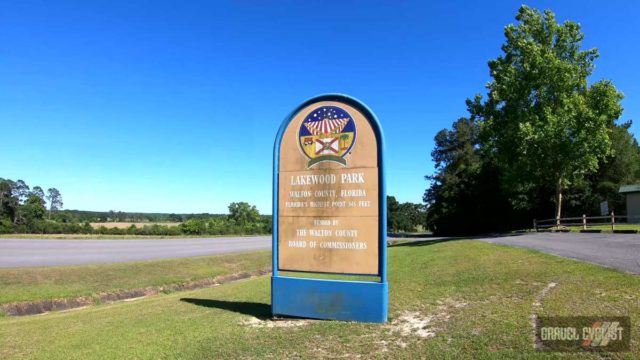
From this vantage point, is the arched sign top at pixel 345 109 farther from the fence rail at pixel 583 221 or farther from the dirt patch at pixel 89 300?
the fence rail at pixel 583 221

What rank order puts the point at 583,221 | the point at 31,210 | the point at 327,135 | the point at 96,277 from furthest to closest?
the point at 31,210 → the point at 583,221 → the point at 96,277 → the point at 327,135

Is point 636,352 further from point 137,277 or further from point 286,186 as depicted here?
point 137,277

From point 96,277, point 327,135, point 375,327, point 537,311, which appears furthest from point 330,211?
point 96,277

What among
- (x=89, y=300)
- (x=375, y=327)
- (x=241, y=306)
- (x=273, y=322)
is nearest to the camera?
(x=375, y=327)

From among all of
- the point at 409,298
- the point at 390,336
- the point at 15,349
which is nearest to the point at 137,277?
the point at 15,349

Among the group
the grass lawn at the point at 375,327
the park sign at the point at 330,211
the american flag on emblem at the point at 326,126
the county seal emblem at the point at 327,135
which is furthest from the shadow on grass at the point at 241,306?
the american flag on emblem at the point at 326,126

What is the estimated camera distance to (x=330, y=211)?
7355 millimetres

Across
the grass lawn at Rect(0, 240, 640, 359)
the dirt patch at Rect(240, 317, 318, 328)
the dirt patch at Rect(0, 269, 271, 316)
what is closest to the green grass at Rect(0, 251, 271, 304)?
the dirt patch at Rect(0, 269, 271, 316)

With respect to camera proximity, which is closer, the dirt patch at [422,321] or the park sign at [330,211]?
the dirt patch at [422,321]

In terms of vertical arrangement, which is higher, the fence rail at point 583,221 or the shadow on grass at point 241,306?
the fence rail at point 583,221

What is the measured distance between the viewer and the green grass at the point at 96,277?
13703 mm

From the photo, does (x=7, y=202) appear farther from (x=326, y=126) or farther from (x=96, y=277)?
(x=326, y=126)

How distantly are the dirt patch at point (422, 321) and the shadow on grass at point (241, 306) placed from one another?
7.68 feet

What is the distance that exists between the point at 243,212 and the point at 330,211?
353 ft
